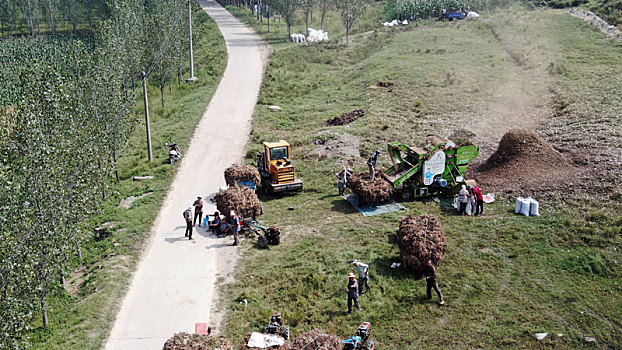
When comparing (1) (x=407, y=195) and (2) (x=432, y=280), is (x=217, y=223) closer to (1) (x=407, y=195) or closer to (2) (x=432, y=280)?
(1) (x=407, y=195)

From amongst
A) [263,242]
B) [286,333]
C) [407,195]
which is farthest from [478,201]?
[286,333]

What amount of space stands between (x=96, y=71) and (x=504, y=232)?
2364 centimetres

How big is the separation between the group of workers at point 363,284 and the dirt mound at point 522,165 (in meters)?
9.44

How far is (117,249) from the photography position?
77.5 ft

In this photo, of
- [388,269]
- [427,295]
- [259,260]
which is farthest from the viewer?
[259,260]

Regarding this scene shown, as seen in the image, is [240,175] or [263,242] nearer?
[263,242]

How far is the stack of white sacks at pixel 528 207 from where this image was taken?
23.6 m

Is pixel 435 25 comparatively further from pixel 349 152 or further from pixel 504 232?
pixel 504 232

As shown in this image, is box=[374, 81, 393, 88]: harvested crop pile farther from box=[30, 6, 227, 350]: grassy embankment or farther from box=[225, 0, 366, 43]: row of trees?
box=[225, 0, 366, 43]: row of trees

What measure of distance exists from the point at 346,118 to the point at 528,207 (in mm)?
18254

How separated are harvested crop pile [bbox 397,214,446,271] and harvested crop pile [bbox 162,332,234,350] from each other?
7.88 metres

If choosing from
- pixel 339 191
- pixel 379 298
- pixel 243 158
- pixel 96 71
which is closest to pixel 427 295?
pixel 379 298

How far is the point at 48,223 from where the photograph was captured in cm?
1909

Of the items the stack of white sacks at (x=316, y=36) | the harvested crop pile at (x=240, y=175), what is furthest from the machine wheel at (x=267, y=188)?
the stack of white sacks at (x=316, y=36)
